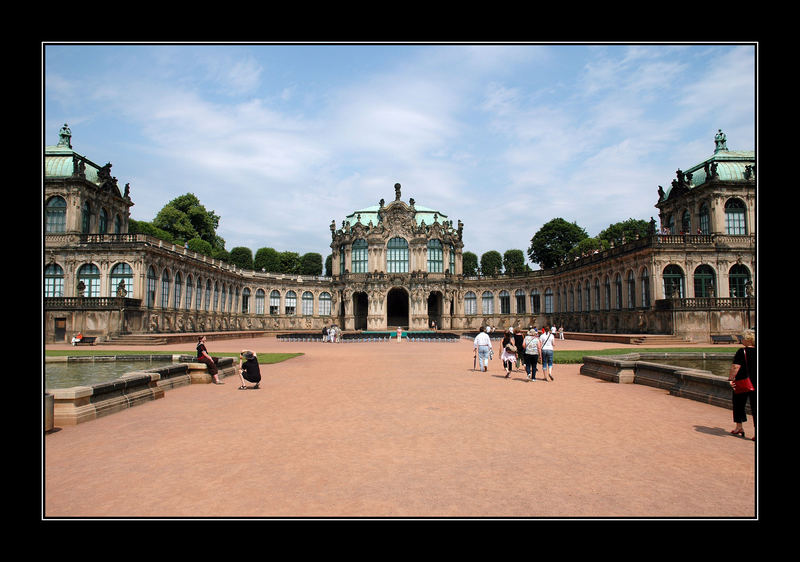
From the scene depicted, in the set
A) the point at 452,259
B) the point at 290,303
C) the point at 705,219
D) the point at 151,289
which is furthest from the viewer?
the point at 452,259

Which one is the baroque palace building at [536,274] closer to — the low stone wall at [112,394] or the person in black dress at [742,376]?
the low stone wall at [112,394]

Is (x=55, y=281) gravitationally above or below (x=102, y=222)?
below

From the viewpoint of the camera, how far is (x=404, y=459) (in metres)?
7.41

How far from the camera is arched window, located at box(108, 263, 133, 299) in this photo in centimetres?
4205

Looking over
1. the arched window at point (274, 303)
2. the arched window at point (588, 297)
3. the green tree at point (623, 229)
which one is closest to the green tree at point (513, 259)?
the green tree at point (623, 229)

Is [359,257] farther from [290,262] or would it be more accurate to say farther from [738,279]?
[738,279]

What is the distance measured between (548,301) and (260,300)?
41670 millimetres

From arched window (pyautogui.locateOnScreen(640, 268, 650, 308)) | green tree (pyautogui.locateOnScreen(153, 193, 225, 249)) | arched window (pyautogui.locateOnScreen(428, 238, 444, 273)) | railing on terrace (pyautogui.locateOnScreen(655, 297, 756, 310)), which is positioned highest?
green tree (pyautogui.locateOnScreen(153, 193, 225, 249))

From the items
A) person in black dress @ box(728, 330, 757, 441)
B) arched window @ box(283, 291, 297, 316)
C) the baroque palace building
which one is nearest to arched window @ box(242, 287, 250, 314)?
the baroque palace building

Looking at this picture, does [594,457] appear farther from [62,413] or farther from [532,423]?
[62,413]

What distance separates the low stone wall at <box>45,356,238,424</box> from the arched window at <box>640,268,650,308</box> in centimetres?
3826

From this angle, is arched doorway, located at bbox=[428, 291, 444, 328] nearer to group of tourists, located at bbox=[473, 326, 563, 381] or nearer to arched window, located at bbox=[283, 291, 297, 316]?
arched window, located at bbox=[283, 291, 297, 316]

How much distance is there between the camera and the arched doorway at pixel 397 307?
7981 centimetres

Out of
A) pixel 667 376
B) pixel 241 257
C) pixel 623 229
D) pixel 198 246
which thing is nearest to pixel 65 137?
pixel 198 246
